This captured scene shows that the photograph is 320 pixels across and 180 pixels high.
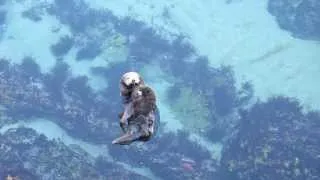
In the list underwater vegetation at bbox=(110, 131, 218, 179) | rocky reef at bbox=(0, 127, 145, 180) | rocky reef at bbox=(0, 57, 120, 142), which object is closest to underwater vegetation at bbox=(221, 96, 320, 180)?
underwater vegetation at bbox=(110, 131, 218, 179)

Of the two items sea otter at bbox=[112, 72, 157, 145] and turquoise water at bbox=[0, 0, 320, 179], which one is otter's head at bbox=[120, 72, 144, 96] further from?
turquoise water at bbox=[0, 0, 320, 179]

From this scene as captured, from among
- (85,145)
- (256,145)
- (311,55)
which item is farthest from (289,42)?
(85,145)

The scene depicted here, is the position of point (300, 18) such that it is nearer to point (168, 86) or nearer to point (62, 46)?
point (168, 86)

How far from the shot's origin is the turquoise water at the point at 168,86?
1723 centimetres

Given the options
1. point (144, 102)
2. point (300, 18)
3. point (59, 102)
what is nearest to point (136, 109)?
point (144, 102)

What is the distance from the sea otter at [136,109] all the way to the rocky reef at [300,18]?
20748 mm

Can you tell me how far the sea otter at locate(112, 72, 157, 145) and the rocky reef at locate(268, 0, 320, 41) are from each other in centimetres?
2075

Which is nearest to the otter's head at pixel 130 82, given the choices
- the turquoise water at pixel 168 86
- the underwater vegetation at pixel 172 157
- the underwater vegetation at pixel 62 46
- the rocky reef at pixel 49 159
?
the turquoise water at pixel 168 86

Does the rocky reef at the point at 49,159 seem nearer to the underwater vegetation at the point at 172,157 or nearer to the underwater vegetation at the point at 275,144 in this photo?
the underwater vegetation at the point at 172,157

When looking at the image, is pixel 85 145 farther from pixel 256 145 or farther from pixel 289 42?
pixel 289 42

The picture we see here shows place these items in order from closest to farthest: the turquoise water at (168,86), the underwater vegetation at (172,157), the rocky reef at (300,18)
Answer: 1. the turquoise water at (168,86)
2. the underwater vegetation at (172,157)
3. the rocky reef at (300,18)

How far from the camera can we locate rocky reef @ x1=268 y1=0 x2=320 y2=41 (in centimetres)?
2366

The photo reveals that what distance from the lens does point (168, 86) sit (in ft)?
68.5

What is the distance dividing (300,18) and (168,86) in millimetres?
8777
